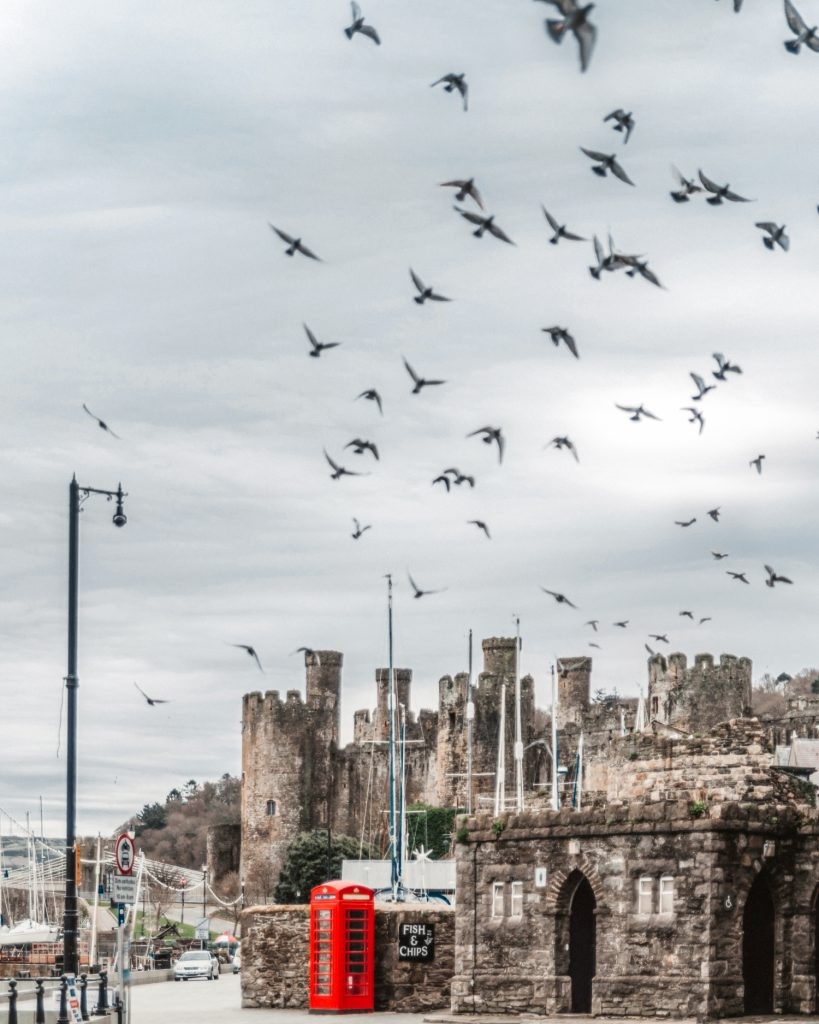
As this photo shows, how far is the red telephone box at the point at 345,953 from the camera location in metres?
33.8

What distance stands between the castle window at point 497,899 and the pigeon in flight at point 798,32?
16330 millimetres

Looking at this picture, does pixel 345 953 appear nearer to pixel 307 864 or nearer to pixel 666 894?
pixel 666 894

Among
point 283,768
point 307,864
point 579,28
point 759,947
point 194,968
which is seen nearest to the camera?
point 579,28

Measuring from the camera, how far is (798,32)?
20.5 meters

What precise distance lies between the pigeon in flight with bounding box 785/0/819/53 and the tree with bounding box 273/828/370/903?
68.5 meters

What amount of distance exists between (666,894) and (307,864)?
59.6 metres

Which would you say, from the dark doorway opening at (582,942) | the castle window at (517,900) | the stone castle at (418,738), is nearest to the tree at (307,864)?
the stone castle at (418,738)

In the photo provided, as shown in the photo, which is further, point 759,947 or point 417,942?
point 417,942

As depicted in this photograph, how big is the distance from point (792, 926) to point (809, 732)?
199 feet

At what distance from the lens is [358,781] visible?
9425 centimetres

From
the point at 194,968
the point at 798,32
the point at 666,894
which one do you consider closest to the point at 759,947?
the point at 666,894

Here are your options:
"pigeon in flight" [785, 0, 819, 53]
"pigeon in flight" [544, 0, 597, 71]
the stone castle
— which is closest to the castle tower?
the stone castle

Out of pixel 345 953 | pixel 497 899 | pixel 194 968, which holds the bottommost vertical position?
pixel 194 968

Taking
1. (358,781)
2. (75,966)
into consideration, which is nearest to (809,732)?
(358,781)
